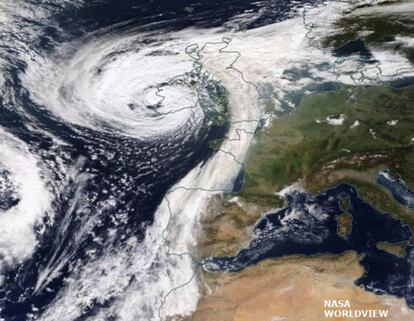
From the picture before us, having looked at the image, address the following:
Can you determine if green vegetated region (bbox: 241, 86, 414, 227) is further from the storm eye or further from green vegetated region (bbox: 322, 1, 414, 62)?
the storm eye

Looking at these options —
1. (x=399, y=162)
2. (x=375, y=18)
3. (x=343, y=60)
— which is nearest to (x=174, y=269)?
(x=399, y=162)

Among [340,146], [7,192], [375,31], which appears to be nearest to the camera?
[7,192]

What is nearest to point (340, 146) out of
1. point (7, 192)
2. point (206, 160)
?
point (206, 160)

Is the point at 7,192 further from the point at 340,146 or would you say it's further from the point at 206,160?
the point at 340,146

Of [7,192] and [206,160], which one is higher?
[7,192]

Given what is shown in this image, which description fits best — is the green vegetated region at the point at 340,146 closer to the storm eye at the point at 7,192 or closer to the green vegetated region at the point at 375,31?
the green vegetated region at the point at 375,31

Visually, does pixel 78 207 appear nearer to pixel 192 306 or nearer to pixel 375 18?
pixel 192 306

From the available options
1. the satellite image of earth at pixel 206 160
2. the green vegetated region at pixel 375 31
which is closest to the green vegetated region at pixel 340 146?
the satellite image of earth at pixel 206 160
